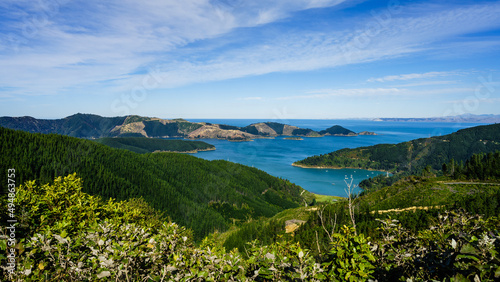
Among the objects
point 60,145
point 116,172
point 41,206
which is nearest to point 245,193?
point 116,172

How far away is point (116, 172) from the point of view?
5817 inches

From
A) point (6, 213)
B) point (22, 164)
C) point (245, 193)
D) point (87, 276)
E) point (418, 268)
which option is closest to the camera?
point (418, 268)

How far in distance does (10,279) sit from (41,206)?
10625mm

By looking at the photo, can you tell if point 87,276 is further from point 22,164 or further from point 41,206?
point 22,164

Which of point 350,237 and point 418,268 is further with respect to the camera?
point 350,237

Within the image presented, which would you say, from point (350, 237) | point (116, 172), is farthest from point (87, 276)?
point (116, 172)

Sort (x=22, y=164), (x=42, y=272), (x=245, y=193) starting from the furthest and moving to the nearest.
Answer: (x=245, y=193) < (x=22, y=164) < (x=42, y=272)

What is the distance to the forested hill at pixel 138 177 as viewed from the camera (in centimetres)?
11794

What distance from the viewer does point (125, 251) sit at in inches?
243

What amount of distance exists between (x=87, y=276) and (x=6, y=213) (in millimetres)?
9229

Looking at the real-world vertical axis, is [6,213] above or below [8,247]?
below

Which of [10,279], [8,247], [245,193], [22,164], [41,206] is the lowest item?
[245,193]

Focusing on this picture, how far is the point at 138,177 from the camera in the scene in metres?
153

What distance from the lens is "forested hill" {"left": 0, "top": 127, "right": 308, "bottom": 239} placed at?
387 feet
